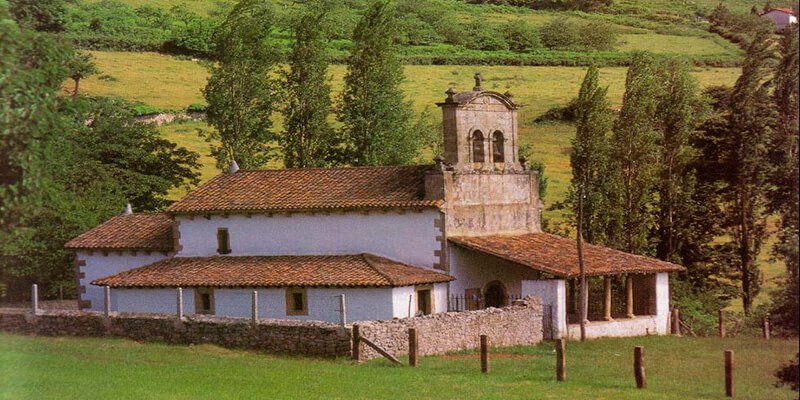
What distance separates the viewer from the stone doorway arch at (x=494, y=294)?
45.8 m

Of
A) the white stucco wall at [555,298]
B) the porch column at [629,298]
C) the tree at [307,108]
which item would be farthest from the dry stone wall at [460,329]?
the tree at [307,108]

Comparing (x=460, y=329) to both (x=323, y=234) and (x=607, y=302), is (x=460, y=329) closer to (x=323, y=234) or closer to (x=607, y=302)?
(x=607, y=302)

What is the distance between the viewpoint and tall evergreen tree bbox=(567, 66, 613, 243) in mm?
57281

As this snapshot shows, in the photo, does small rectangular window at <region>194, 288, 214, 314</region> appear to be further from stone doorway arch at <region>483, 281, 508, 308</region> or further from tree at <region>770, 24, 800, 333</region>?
tree at <region>770, 24, 800, 333</region>

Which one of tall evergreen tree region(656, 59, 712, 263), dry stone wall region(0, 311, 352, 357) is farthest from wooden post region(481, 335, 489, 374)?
tall evergreen tree region(656, 59, 712, 263)

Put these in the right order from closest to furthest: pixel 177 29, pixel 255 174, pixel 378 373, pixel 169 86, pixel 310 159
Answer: pixel 378 373 → pixel 255 174 → pixel 310 159 → pixel 177 29 → pixel 169 86

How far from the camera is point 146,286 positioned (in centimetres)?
4591

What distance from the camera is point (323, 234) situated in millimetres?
46812

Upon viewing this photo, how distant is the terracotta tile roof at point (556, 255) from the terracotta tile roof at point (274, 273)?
2306mm

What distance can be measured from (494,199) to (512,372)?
48.7ft

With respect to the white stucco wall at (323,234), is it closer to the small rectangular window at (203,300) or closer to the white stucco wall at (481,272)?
the white stucco wall at (481,272)

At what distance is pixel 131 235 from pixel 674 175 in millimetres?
26672

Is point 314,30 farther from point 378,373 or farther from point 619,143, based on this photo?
point 378,373

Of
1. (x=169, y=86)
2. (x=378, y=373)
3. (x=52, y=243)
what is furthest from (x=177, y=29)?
(x=378, y=373)
